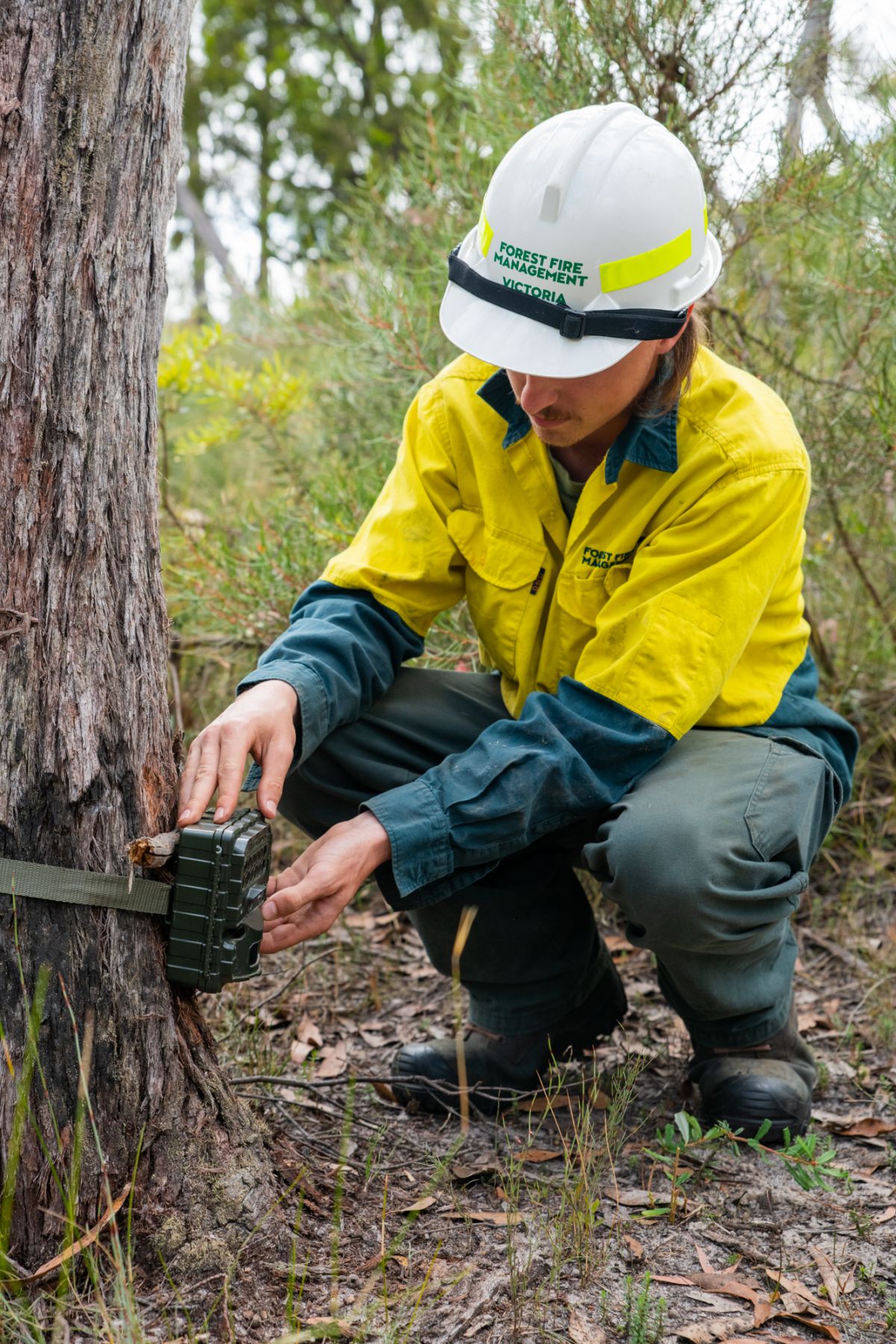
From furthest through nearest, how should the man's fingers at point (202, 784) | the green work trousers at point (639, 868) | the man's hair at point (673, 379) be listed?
the man's hair at point (673, 379) < the green work trousers at point (639, 868) < the man's fingers at point (202, 784)

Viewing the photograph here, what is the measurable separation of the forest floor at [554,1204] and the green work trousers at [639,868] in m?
0.22

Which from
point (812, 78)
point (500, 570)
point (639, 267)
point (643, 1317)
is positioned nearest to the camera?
point (643, 1317)

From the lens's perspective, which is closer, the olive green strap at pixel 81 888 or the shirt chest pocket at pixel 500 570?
the olive green strap at pixel 81 888

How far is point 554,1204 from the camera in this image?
1973mm

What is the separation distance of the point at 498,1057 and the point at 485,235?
1658 mm

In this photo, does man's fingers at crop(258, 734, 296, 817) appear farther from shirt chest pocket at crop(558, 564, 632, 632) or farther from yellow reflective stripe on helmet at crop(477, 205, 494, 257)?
yellow reflective stripe on helmet at crop(477, 205, 494, 257)

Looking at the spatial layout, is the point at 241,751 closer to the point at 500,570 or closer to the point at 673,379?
the point at 500,570

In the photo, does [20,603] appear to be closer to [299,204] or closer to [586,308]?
[586,308]

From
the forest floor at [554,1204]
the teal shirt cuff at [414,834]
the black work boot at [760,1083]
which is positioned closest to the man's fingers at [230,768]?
the teal shirt cuff at [414,834]

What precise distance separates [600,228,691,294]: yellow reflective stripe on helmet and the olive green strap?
1.27 metres

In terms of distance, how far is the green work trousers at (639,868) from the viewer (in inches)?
82.2

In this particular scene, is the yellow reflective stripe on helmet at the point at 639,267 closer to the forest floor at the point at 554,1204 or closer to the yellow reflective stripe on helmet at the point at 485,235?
the yellow reflective stripe on helmet at the point at 485,235

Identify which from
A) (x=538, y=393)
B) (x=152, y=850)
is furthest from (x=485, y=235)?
(x=152, y=850)

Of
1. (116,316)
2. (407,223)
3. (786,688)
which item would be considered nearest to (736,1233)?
(786,688)
